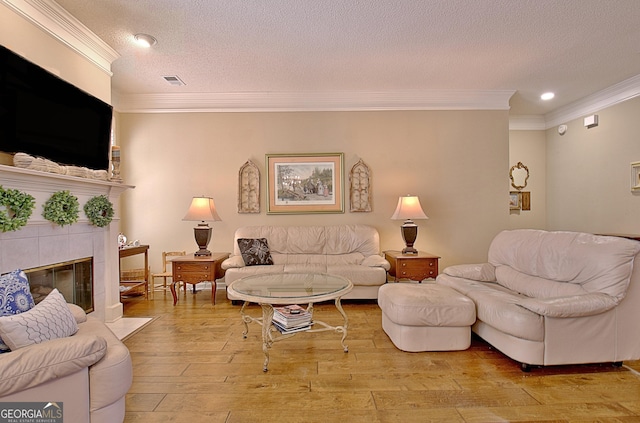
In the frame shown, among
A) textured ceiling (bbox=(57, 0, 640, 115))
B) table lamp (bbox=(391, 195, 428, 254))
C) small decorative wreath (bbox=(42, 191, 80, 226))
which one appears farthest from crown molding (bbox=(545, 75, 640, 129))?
small decorative wreath (bbox=(42, 191, 80, 226))

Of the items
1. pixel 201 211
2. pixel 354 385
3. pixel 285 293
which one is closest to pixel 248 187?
pixel 201 211

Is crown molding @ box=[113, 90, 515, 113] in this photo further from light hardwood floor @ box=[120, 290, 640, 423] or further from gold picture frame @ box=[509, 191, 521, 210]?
light hardwood floor @ box=[120, 290, 640, 423]

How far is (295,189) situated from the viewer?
4.91 m

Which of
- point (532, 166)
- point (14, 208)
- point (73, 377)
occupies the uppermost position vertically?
point (532, 166)

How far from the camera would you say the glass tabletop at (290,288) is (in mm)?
2443

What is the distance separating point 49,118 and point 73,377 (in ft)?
6.64

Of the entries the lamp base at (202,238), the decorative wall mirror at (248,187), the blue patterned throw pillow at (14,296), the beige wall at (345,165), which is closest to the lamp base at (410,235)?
the beige wall at (345,165)

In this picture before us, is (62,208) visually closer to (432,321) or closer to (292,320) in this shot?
(292,320)

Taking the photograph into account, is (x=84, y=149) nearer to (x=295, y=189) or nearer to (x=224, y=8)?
(x=224, y=8)

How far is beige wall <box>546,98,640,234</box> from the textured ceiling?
0.66 metres

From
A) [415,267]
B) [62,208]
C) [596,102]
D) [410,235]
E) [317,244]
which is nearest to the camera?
[62,208]

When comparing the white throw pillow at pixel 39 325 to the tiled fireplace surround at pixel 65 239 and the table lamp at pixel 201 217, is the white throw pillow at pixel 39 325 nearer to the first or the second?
the tiled fireplace surround at pixel 65 239

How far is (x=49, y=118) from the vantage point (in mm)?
2562

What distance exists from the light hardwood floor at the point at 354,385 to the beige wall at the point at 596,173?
320cm
